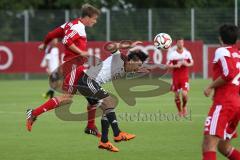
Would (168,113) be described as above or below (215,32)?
below

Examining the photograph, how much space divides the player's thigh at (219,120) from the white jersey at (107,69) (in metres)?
5.29

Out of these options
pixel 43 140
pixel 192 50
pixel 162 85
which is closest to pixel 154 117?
pixel 43 140

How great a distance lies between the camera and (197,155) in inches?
468

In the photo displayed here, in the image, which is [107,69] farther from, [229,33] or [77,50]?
[229,33]

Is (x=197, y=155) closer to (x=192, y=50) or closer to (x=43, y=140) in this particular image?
(x=43, y=140)

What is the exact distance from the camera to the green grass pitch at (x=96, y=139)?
12.1 meters

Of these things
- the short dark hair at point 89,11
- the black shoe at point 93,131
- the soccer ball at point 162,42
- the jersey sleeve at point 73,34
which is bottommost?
the black shoe at point 93,131

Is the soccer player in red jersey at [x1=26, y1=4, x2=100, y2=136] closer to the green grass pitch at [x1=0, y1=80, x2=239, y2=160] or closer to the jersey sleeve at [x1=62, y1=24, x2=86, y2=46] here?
the jersey sleeve at [x1=62, y1=24, x2=86, y2=46]

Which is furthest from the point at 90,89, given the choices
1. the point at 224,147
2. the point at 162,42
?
the point at 224,147

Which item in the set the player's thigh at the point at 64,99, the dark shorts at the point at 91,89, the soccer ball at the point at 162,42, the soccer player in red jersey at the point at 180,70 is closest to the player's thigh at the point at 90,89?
the dark shorts at the point at 91,89

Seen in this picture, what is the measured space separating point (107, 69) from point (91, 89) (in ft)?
10.8

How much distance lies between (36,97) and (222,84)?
16.9 metres

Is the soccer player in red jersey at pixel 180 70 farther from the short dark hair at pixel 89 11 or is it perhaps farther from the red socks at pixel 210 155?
the red socks at pixel 210 155

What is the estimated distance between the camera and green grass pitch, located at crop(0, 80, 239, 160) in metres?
12.1
